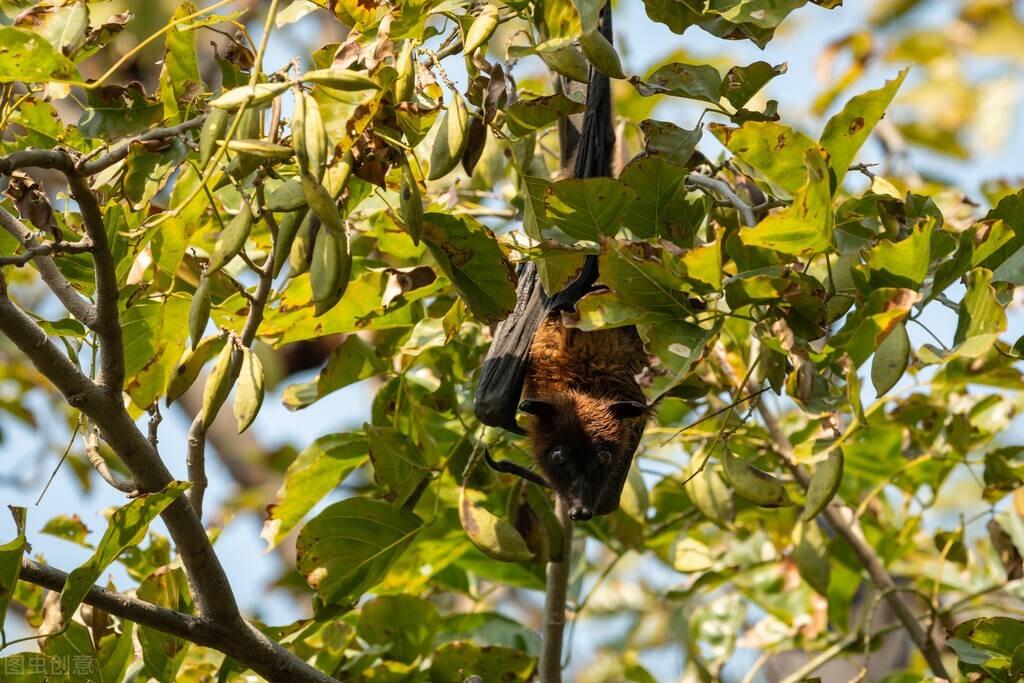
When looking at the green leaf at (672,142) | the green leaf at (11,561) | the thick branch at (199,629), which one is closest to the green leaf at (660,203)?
the green leaf at (672,142)

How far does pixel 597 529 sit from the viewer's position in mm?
3721

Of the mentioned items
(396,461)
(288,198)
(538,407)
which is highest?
(538,407)

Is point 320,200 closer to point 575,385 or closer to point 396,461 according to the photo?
point 396,461

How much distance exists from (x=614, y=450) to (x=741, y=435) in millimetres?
424

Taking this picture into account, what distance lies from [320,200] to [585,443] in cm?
186

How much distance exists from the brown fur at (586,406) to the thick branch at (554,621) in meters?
0.22

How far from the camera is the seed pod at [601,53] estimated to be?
2.06m

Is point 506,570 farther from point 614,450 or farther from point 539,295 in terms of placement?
point 539,295

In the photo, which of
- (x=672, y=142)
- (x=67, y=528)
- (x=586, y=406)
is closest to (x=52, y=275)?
(x=67, y=528)

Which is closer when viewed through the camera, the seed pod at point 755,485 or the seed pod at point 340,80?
the seed pod at point 340,80

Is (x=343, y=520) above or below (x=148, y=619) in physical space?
above

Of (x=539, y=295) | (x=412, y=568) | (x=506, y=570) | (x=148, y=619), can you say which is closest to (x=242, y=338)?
(x=148, y=619)

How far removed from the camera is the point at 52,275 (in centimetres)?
226

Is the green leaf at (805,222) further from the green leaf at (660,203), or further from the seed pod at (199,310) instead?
the seed pod at (199,310)
